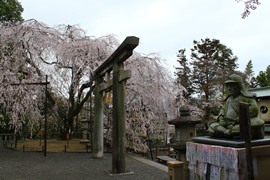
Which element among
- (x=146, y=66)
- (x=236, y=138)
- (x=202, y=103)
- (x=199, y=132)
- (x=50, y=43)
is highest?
(x=50, y=43)

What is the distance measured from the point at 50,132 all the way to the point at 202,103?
17.6 metres

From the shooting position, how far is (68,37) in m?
12.2

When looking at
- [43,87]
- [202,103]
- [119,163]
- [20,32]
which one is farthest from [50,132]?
[119,163]

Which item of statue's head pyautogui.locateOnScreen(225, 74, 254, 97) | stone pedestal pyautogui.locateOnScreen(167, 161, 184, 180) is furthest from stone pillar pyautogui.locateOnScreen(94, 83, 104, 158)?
statue's head pyautogui.locateOnScreen(225, 74, 254, 97)

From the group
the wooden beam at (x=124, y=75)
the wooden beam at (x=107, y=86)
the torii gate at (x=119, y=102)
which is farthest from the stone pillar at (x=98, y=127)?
the wooden beam at (x=124, y=75)

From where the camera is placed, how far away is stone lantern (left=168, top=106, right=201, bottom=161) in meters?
7.39

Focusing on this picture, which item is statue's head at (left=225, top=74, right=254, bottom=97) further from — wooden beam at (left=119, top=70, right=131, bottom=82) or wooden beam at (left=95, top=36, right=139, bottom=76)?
wooden beam at (left=95, top=36, right=139, bottom=76)

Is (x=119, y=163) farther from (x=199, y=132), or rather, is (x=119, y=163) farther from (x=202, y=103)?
(x=199, y=132)

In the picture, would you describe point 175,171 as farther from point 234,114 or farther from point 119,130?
point 119,130

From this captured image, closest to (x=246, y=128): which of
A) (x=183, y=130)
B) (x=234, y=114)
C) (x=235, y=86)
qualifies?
(x=234, y=114)

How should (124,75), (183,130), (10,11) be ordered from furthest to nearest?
(10,11), (183,130), (124,75)

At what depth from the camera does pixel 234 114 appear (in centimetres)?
405

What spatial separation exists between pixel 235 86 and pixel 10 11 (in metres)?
19.3

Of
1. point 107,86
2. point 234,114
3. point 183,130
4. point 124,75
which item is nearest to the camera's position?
point 234,114
